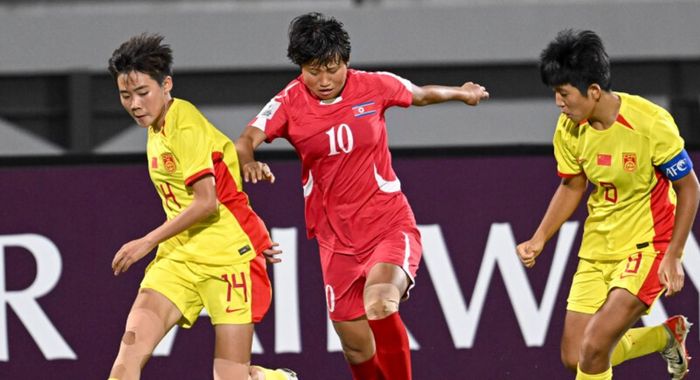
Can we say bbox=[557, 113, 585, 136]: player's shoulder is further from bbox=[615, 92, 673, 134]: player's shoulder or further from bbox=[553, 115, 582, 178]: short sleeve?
bbox=[615, 92, 673, 134]: player's shoulder

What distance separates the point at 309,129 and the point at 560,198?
1.21 meters

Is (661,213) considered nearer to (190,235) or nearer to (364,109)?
(364,109)

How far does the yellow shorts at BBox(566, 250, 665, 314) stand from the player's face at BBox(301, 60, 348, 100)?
4.62ft

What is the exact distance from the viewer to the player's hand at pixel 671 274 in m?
5.08

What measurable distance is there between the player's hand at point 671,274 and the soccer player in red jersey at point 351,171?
110 cm

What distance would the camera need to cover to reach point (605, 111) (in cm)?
521

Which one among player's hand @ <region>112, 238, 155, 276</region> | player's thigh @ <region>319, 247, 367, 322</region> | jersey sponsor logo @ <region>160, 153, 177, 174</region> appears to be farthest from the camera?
player's thigh @ <region>319, 247, 367, 322</region>

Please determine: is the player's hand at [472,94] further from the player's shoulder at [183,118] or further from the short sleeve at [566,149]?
the player's shoulder at [183,118]

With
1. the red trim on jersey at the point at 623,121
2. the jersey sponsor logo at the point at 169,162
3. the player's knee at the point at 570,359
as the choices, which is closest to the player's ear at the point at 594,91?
the red trim on jersey at the point at 623,121

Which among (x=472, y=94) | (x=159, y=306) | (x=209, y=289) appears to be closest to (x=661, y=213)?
(x=472, y=94)

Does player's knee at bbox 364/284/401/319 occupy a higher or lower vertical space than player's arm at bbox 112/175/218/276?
lower

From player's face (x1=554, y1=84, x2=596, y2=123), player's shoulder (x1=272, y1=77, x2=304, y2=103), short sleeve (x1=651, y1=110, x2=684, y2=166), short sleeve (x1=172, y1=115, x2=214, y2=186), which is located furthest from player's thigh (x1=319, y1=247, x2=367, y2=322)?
short sleeve (x1=651, y1=110, x2=684, y2=166)

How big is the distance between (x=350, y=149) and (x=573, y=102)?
3.38 feet

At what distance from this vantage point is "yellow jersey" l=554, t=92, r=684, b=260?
204 inches
